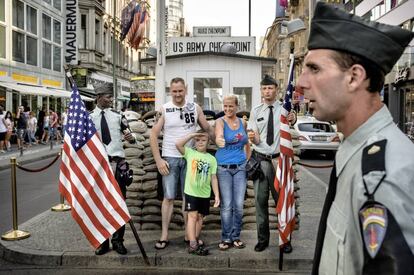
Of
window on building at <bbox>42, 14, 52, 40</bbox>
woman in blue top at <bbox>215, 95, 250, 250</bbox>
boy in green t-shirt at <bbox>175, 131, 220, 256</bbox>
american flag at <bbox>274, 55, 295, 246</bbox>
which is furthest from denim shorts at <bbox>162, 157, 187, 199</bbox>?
window on building at <bbox>42, 14, 52, 40</bbox>

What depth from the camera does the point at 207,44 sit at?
11.8m

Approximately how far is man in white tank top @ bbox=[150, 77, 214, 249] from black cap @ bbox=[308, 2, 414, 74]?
14.7 ft

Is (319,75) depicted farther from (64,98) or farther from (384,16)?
(384,16)

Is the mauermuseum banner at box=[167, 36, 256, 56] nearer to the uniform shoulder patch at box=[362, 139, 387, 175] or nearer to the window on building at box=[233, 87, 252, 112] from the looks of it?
the window on building at box=[233, 87, 252, 112]

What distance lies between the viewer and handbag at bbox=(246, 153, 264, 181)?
5684mm

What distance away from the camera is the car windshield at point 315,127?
60.4 ft

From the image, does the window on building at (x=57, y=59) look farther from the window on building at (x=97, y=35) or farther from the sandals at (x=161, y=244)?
the sandals at (x=161, y=244)

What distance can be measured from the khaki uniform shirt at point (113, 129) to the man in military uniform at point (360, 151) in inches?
180

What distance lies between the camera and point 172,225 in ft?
21.9

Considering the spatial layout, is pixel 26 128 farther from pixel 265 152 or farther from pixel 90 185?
pixel 265 152

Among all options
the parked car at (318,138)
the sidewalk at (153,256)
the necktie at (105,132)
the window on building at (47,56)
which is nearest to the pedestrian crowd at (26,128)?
the window on building at (47,56)

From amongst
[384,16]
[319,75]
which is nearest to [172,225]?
[319,75]

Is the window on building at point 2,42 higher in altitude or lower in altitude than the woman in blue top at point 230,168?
higher

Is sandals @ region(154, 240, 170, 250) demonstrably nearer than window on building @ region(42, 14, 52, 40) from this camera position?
Yes
